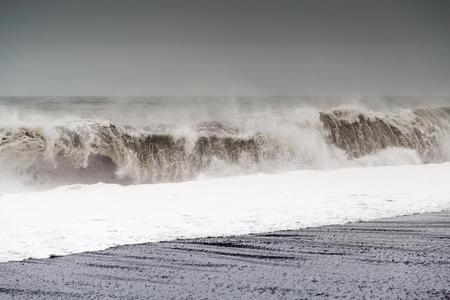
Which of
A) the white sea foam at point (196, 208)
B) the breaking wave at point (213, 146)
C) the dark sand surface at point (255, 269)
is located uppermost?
the breaking wave at point (213, 146)

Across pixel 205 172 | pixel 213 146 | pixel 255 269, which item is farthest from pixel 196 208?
pixel 213 146

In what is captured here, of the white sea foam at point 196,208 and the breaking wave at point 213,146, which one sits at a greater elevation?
the breaking wave at point 213,146

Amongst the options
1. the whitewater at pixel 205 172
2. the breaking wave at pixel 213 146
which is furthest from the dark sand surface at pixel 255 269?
the breaking wave at pixel 213 146

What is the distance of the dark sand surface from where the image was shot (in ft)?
12.7

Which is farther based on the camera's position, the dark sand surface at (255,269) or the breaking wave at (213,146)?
the breaking wave at (213,146)

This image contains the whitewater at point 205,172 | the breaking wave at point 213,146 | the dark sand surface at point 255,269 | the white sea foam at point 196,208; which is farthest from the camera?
the breaking wave at point 213,146

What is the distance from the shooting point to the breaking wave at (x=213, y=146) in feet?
43.4

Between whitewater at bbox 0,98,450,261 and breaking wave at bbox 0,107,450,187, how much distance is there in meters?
0.03

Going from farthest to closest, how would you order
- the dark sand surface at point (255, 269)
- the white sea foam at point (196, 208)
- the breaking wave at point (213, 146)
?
the breaking wave at point (213, 146)
the white sea foam at point (196, 208)
the dark sand surface at point (255, 269)

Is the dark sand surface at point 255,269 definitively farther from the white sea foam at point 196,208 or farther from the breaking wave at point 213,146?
the breaking wave at point 213,146

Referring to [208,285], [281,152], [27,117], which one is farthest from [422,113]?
[208,285]

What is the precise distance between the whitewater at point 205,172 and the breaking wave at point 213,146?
0.03 m

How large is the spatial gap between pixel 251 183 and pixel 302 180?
3.28 ft

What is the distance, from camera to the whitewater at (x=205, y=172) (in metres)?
6.51
